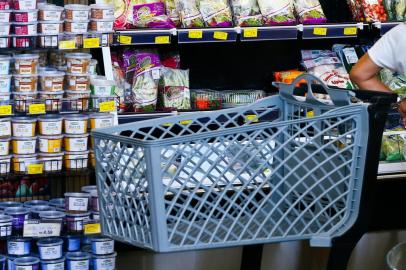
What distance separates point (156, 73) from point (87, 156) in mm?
983

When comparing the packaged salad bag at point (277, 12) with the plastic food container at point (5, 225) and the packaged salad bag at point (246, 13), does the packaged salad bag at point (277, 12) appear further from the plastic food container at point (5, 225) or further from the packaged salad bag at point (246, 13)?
the plastic food container at point (5, 225)

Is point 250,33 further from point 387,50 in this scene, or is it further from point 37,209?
point 37,209

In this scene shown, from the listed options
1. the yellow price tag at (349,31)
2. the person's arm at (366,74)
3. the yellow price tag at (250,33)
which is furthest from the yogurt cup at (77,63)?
the yellow price tag at (349,31)

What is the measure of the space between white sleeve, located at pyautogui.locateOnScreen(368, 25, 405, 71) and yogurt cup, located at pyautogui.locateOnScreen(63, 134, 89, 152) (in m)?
1.38

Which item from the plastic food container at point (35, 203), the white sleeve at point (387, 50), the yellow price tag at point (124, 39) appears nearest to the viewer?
the white sleeve at point (387, 50)

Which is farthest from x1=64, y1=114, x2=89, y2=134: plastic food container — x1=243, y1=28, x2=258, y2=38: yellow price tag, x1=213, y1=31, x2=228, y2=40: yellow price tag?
x1=243, y1=28, x2=258, y2=38: yellow price tag

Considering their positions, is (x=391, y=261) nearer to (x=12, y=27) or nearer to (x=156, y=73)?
(x=12, y=27)

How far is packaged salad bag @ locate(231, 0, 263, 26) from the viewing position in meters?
5.32

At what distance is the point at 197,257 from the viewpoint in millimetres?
5137

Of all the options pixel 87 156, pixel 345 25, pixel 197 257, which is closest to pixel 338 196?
pixel 87 156

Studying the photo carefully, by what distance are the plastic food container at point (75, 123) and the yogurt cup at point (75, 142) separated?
0.08 ft

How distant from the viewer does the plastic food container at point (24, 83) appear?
14.3 ft

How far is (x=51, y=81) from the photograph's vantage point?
4.41 meters

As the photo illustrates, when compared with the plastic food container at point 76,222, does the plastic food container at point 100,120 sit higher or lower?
higher
